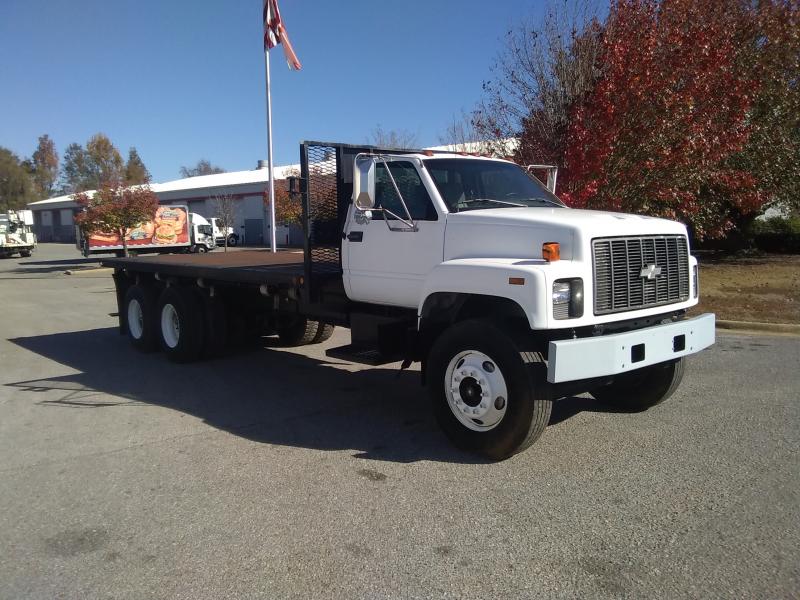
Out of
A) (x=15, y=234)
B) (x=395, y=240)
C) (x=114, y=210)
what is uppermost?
(x=114, y=210)

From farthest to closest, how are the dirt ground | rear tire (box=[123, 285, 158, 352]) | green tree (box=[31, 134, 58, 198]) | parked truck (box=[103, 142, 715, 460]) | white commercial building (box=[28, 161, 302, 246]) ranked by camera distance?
green tree (box=[31, 134, 58, 198]) → white commercial building (box=[28, 161, 302, 246]) → the dirt ground → rear tire (box=[123, 285, 158, 352]) → parked truck (box=[103, 142, 715, 460])

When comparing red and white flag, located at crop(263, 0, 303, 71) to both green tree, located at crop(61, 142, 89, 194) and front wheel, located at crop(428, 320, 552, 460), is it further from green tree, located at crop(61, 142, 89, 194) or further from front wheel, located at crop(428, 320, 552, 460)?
green tree, located at crop(61, 142, 89, 194)

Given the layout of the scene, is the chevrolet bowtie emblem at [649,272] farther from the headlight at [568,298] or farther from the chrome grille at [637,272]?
the headlight at [568,298]

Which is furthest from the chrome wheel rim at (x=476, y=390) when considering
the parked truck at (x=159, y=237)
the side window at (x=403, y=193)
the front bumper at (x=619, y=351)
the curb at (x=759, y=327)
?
the parked truck at (x=159, y=237)

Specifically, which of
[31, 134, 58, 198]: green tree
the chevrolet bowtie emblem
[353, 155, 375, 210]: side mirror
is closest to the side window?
[353, 155, 375, 210]: side mirror

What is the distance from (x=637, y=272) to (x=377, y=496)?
2578 millimetres

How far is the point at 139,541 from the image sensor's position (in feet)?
12.8

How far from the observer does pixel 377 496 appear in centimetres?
448

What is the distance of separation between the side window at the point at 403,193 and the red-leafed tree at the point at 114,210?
25.6 meters

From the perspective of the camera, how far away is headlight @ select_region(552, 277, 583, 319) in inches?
179

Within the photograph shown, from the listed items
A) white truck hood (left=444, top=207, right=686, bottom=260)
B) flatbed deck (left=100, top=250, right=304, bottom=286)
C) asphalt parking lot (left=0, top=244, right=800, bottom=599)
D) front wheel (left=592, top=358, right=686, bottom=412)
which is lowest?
asphalt parking lot (left=0, top=244, right=800, bottom=599)

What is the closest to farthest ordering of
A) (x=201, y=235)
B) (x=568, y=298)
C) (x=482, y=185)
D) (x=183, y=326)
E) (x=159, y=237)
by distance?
(x=568, y=298)
(x=482, y=185)
(x=183, y=326)
(x=159, y=237)
(x=201, y=235)

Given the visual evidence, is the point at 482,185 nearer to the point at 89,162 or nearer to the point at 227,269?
the point at 227,269

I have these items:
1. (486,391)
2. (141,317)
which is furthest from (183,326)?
(486,391)
